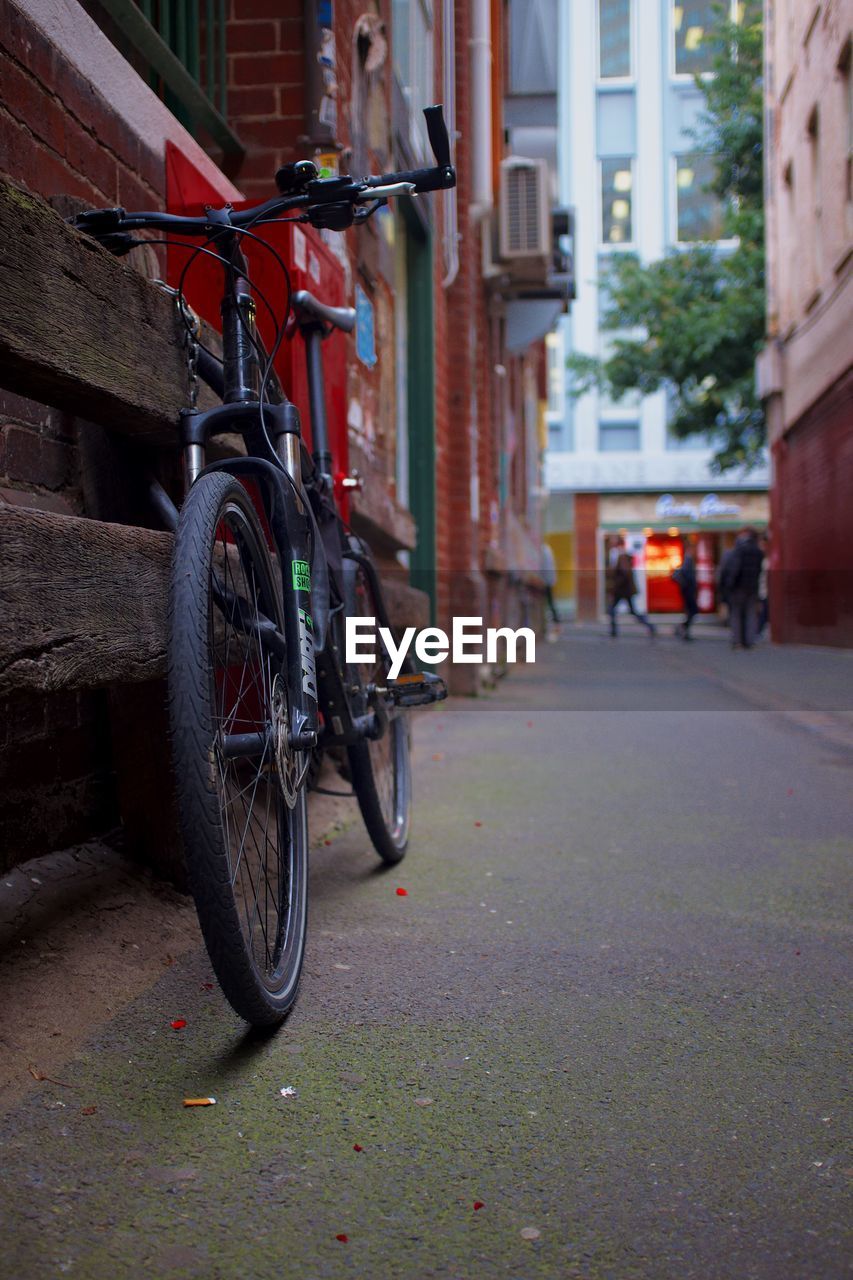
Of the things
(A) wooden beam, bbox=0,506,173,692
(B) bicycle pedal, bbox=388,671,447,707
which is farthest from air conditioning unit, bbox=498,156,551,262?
(A) wooden beam, bbox=0,506,173,692

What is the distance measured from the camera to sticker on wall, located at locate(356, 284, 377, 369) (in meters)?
6.36

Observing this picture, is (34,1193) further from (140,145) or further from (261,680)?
(140,145)

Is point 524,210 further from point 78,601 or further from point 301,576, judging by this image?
point 78,601

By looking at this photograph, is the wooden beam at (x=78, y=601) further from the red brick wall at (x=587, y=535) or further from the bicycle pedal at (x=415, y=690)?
the red brick wall at (x=587, y=535)

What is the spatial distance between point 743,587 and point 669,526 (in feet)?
66.1

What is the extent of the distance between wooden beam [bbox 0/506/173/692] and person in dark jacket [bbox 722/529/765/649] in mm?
16345

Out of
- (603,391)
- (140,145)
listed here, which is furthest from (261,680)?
(603,391)

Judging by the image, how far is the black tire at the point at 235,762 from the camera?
192 cm

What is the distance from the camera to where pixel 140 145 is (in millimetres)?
3734

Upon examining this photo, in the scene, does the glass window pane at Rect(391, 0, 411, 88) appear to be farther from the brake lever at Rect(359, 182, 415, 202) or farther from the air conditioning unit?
the brake lever at Rect(359, 182, 415, 202)

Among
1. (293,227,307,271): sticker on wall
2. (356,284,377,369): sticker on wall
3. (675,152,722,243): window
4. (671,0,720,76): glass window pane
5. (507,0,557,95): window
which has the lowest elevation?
(293,227,307,271): sticker on wall

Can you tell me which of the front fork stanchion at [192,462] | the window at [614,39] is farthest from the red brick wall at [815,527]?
the window at [614,39]

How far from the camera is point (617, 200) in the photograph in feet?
125
